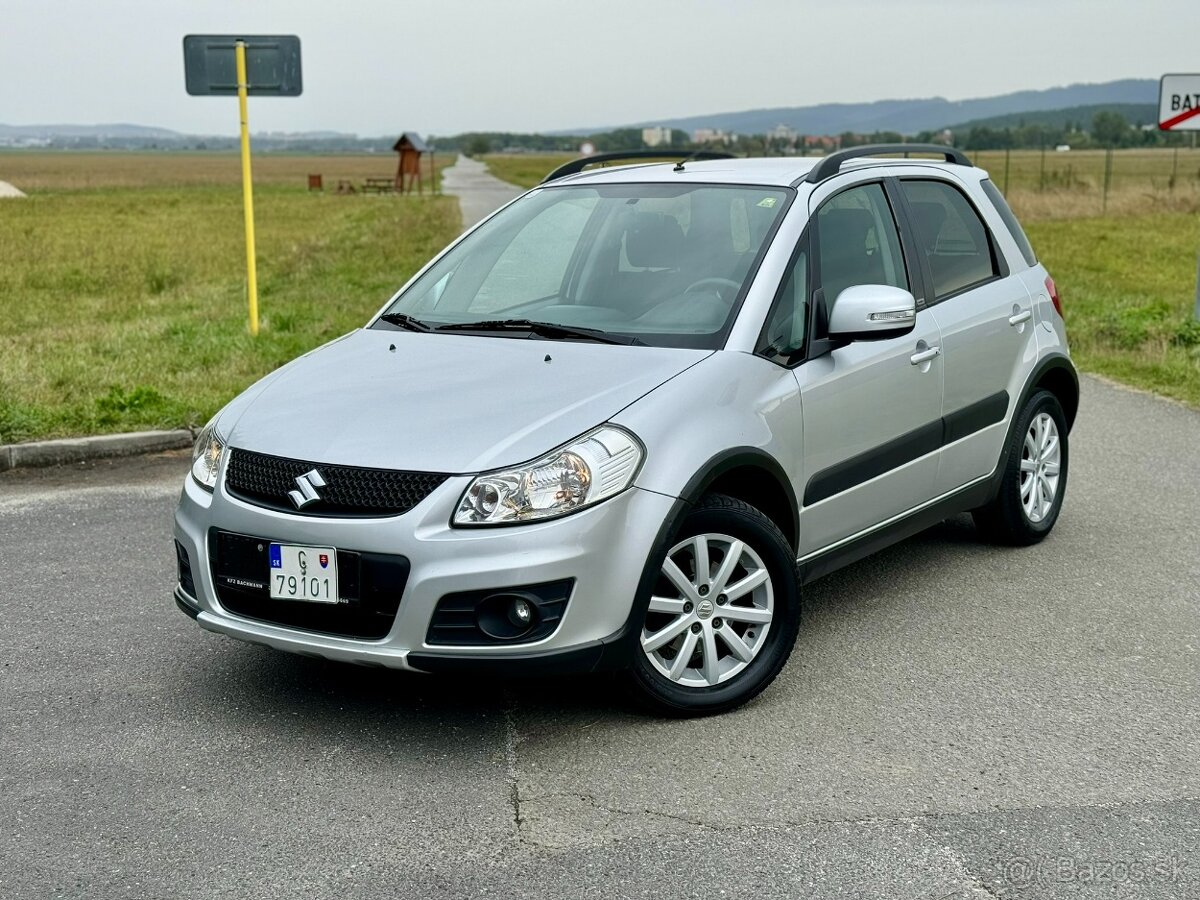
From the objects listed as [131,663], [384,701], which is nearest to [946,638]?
[384,701]

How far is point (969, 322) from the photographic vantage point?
18.6 ft

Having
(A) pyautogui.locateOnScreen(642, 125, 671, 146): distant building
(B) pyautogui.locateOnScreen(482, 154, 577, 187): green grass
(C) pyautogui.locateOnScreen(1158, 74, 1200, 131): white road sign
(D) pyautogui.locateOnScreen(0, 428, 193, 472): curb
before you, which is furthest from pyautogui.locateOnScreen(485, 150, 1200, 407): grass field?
(A) pyautogui.locateOnScreen(642, 125, 671, 146): distant building

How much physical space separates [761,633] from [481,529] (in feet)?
3.64

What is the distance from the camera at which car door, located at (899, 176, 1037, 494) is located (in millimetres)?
5570

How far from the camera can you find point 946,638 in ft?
17.0

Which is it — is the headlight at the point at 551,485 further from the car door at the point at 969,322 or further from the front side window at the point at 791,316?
the car door at the point at 969,322

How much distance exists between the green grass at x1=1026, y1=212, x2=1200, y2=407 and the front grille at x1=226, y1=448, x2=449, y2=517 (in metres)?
7.73

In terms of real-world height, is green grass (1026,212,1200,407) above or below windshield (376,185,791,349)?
below

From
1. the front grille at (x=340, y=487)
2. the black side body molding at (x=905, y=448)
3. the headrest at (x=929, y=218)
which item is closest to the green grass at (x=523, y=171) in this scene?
the headrest at (x=929, y=218)

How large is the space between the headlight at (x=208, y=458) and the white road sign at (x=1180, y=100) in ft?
35.4

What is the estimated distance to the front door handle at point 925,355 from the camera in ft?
17.2

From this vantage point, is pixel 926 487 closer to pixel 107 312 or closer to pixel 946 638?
pixel 946 638

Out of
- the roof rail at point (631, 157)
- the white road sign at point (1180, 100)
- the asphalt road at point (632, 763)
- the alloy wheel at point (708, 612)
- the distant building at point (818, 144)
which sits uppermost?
the white road sign at point (1180, 100)

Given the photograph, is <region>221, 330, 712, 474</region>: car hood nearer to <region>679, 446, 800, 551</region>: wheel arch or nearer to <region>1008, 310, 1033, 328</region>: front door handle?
<region>679, 446, 800, 551</region>: wheel arch
